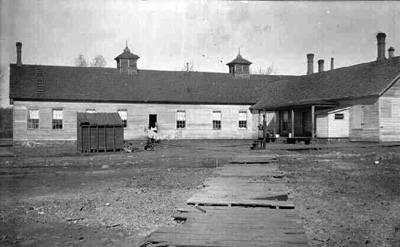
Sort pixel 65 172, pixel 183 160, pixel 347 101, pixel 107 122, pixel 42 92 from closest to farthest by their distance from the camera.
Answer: pixel 65 172 → pixel 183 160 → pixel 107 122 → pixel 347 101 → pixel 42 92

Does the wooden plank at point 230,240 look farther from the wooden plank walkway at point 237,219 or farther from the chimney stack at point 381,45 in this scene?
the chimney stack at point 381,45

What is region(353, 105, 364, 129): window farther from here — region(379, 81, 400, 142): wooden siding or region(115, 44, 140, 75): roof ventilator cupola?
region(115, 44, 140, 75): roof ventilator cupola

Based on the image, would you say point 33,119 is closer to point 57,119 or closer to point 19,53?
point 57,119

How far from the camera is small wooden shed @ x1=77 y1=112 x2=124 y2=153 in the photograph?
952 inches

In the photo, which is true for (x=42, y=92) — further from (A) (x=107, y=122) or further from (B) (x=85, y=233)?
(B) (x=85, y=233)

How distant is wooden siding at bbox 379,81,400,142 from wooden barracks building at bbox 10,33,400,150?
7 centimetres

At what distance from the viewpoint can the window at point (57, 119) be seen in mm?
33969

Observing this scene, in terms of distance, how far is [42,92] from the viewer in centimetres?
3406

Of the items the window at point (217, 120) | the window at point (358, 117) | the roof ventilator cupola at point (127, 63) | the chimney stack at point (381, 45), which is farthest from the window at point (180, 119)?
the chimney stack at point (381, 45)

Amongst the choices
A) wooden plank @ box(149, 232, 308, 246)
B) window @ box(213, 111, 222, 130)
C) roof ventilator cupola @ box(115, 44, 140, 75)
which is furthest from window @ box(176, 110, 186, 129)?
wooden plank @ box(149, 232, 308, 246)

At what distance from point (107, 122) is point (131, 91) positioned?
38.1 ft

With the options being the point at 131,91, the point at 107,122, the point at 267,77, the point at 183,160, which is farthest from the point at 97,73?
the point at 183,160

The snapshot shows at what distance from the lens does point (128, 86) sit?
37.3m

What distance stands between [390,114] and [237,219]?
970 inches
